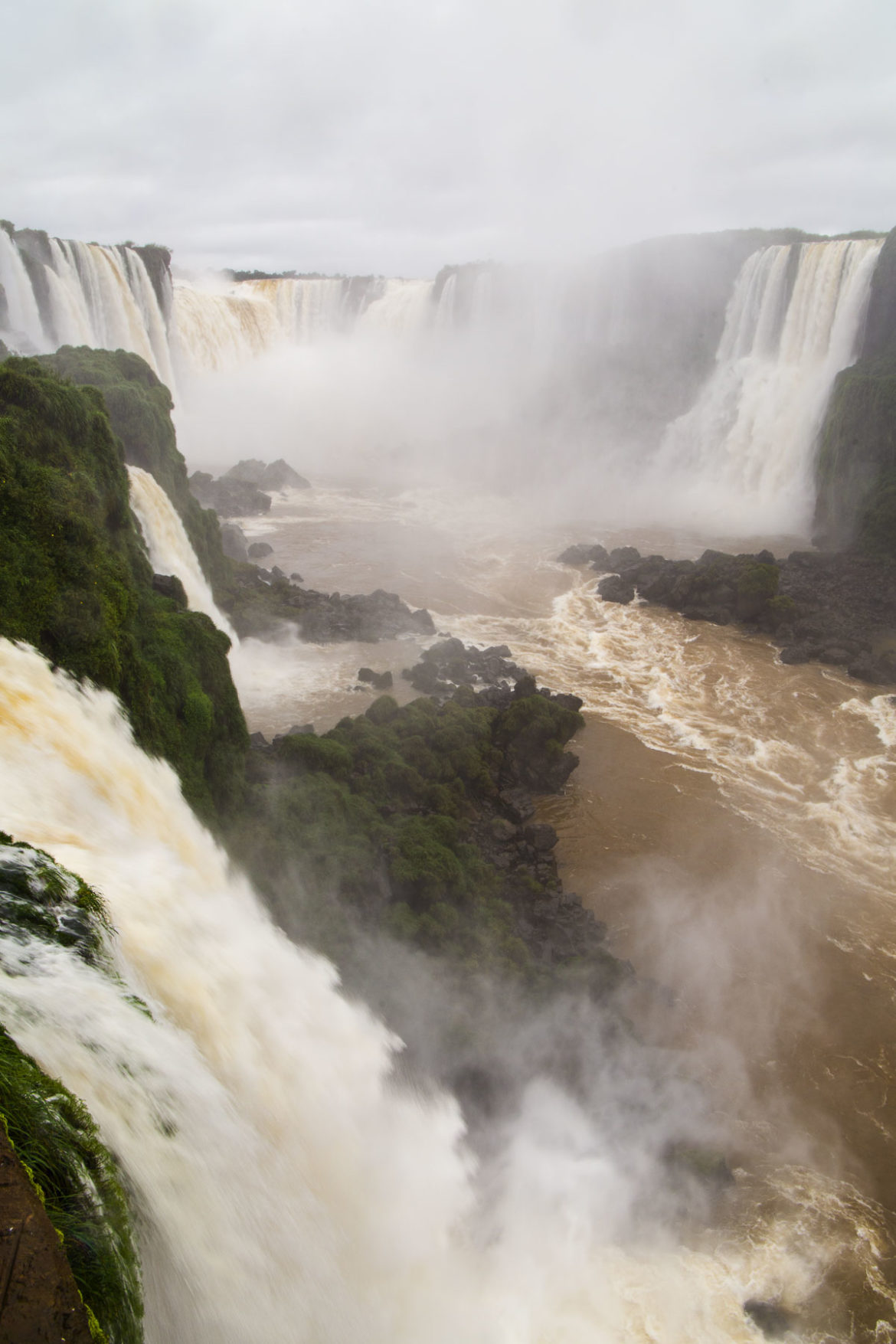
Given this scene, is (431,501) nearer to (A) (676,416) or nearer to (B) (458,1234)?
(A) (676,416)

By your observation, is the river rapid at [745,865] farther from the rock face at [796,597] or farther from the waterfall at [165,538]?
the waterfall at [165,538]

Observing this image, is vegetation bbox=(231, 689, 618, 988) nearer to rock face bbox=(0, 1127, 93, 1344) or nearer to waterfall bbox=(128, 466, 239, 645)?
waterfall bbox=(128, 466, 239, 645)

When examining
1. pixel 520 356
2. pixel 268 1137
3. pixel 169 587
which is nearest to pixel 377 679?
pixel 169 587

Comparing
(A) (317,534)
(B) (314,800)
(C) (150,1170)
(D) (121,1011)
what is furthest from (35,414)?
(A) (317,534)

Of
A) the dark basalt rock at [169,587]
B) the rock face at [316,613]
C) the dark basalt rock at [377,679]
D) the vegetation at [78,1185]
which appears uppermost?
the dark basalt rock at [169,587]

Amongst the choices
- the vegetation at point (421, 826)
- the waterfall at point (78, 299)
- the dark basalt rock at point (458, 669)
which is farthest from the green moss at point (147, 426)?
the waterfall at point (78, 299)

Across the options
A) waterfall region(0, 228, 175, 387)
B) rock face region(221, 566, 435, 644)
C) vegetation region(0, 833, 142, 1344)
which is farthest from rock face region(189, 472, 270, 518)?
vegetation region(0, 833, 142, 1344)

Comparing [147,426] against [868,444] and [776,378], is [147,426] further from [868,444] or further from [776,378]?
[776,378]
